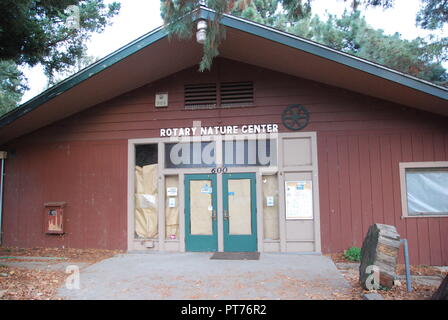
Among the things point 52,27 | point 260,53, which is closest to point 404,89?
point 260,53

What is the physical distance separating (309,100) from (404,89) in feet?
6.85

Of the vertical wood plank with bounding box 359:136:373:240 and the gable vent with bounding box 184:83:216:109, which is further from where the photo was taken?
the gable vent with bounding box 184:83:216:109

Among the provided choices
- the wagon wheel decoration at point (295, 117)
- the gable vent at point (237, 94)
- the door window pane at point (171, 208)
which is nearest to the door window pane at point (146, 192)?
the door window pane at point (171, 208)

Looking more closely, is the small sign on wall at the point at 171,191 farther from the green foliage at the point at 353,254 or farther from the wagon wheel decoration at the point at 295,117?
the green foliage at the point at 353,254

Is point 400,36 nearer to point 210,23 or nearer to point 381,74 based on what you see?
point 381,74

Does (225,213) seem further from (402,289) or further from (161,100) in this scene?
(402,289)

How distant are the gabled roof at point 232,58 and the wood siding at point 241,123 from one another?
316 millimetres

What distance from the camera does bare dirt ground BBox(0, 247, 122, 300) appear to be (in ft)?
17.9

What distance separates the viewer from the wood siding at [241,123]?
8.31m

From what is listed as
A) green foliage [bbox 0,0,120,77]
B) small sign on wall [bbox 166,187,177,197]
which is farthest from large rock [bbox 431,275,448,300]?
green foliage [bbox 0,0,120,77]

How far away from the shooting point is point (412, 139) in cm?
834

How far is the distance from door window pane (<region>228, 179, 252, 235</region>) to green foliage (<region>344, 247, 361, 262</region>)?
224cm

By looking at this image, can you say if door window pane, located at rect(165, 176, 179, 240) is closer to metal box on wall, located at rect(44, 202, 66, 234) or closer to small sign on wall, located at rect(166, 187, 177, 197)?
small sign on wall, located at rect(166, 187, 177, 197)

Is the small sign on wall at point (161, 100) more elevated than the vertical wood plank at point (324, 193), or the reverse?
the small sign on wall at point (161, 100)
